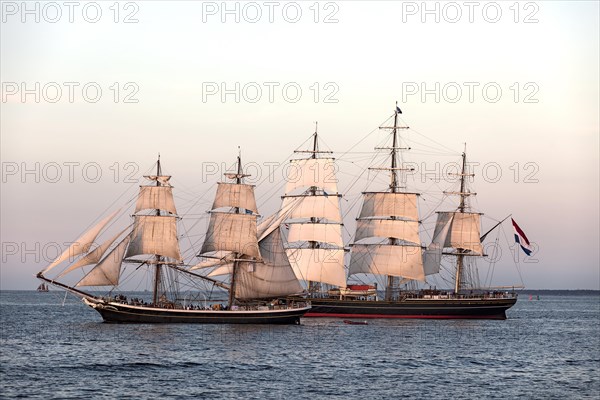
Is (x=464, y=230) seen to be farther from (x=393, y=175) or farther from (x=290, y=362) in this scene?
(x=290, y=362)

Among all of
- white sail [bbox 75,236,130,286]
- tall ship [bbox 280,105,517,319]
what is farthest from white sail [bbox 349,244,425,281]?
white sail [bbox 75,236,130,286]

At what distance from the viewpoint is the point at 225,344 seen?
84625 mm

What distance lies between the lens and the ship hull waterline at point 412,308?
420 ft

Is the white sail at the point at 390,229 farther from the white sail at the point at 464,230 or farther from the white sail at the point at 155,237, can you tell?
the white sail at the point at 155,237

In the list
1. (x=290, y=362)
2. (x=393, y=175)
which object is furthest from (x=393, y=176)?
(x=290, y=362)

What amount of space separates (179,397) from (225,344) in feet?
95.1

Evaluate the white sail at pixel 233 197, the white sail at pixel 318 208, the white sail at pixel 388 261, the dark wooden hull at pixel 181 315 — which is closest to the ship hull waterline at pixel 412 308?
the white sail at pixel 388 261

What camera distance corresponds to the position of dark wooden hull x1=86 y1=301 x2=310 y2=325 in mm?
103812

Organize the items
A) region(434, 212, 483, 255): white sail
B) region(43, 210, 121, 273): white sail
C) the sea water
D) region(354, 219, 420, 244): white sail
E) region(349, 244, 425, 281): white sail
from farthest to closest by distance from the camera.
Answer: region(434, 212, 483, 255): white sail, region(349, 244, 425, 281): white sail, region(354, 219, 420, 244): white sail, region(43, 210, 121, 273): white sail, the sea water

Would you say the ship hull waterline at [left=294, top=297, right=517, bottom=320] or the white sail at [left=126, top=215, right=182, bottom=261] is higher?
the white sail at [left=126, top=215, right=182, bottom=261]

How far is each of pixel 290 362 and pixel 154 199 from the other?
3960 centimetres

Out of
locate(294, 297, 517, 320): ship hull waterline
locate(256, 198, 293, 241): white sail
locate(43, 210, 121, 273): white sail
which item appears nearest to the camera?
locate(43, 210, 121, 273): white sail

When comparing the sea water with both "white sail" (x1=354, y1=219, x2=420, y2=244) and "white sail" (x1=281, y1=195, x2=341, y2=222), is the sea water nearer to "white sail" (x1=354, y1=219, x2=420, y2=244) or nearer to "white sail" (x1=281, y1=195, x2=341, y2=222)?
"white sail" (x1=281, y1=195, x2=341, y2=222)

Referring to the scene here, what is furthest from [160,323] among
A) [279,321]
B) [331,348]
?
[331,348]
